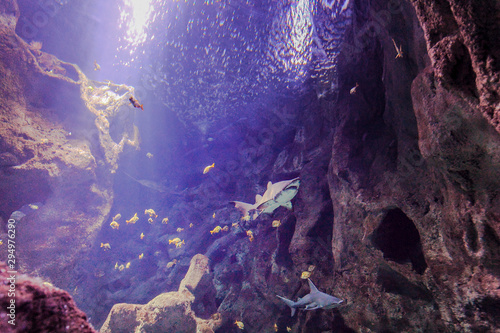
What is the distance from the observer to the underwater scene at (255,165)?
2559mm

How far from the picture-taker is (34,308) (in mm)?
1101

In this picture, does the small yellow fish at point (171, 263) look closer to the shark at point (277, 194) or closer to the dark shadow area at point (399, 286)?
the shark at point (277, 194)

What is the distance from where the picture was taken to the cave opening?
4.41m

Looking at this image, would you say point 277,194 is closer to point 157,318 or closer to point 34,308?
point 34,308

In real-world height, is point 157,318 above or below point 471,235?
below

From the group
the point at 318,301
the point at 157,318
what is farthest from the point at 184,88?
the point at 318,301

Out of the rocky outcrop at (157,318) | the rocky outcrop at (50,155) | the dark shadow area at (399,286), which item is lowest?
the rocky outcrop at (157,318)

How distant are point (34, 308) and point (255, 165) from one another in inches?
496

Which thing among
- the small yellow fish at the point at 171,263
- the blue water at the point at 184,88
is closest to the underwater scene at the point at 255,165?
the blue water at the point at 184,88

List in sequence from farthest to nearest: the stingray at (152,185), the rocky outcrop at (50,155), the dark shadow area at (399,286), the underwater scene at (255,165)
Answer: the stingray at (152,185) → the rocky outcrop at (50,155) → the dark shadow area at (399,286) → the underwater scene at (255,165)

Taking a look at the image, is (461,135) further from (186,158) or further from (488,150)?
(186,158)

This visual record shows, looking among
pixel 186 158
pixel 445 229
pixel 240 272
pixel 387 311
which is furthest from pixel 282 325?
pixel 186 158

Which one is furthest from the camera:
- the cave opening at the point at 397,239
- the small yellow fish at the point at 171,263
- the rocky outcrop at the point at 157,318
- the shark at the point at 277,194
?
the small yellow fish at the point at 171,263

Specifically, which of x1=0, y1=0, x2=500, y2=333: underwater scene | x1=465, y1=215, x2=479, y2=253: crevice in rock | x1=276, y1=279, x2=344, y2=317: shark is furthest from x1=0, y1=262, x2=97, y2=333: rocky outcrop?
x1=276, y1=279, x2=344, y2=317: shark
